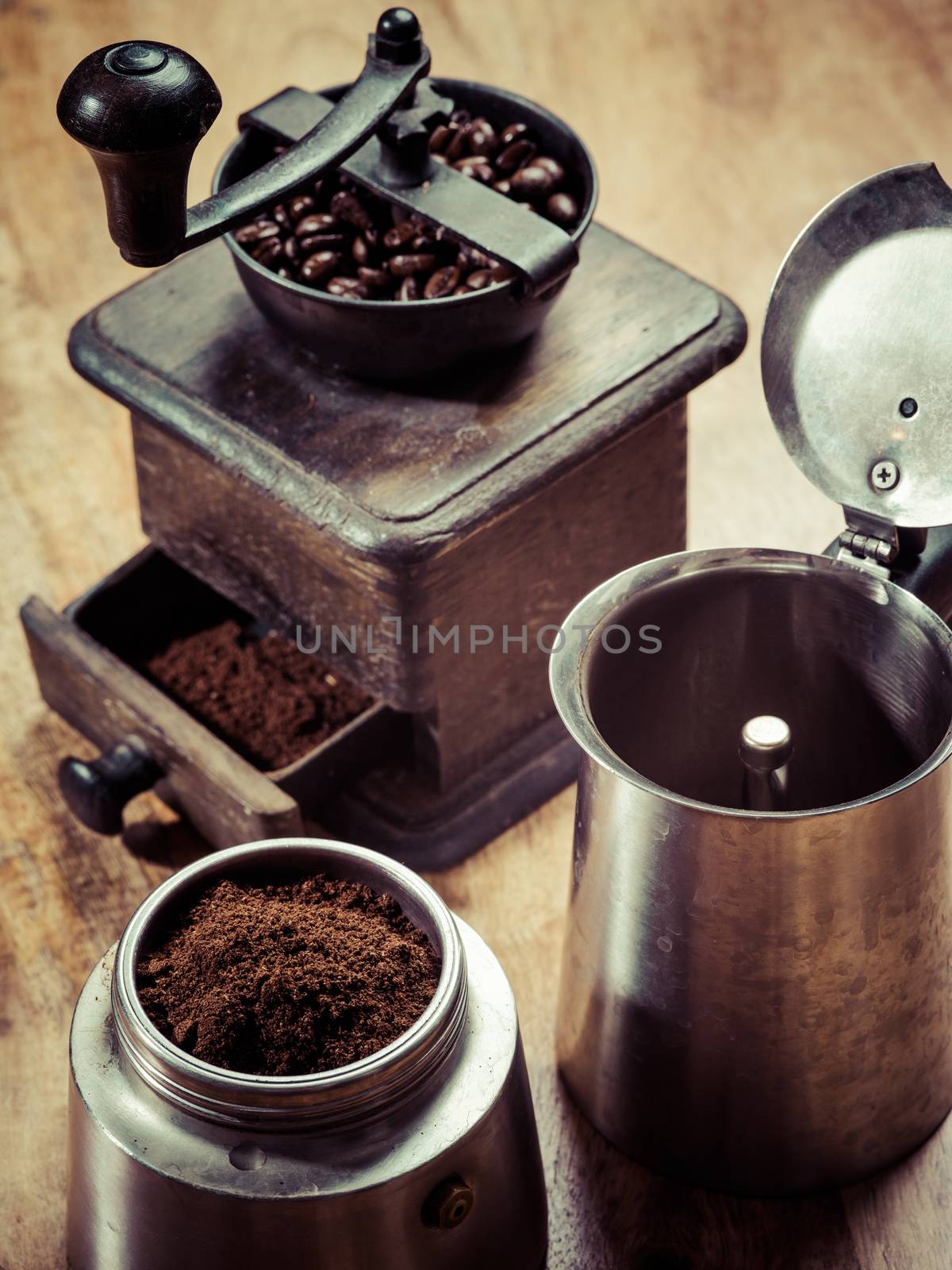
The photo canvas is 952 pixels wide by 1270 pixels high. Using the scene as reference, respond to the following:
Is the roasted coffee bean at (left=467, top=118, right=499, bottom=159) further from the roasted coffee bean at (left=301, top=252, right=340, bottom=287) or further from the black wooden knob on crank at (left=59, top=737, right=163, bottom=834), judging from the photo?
the black wooden knob on crank at (left=59, top=737, right=163, bottom=834)

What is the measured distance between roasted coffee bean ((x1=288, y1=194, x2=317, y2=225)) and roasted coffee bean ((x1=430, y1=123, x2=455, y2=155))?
0.35 feet

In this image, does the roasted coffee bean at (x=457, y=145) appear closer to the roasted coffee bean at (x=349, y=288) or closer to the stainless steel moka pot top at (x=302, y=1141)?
the roasted coffee bean at (x=349, y=288)

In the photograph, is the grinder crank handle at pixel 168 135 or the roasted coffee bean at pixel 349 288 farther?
the roasted coffee bean at pixel 349 288

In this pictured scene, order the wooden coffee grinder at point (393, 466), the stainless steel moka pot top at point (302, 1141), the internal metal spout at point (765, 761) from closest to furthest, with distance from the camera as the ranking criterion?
1. the stainless steel moka pot top at point (302, 1141)
2. the internal metal spout at point (765, 761)
3. the wooden coffee grinder at point (393, 466)

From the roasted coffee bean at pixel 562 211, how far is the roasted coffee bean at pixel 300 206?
180 mm

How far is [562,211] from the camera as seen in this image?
135cm

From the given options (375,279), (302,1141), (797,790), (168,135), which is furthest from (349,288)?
(302,1141)

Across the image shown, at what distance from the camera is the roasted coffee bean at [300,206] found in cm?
137

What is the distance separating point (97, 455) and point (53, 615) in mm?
332

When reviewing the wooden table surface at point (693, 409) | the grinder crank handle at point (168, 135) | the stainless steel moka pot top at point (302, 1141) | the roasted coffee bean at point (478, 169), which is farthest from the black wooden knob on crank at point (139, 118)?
the wooden table surface at point (693, 409)

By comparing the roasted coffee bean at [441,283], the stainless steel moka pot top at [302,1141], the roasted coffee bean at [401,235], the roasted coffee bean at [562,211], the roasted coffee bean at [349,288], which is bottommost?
the stainless steel moka pot top at [302,1141]

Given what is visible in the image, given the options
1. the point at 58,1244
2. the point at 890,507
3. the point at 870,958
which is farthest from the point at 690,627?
the point at 58,1244

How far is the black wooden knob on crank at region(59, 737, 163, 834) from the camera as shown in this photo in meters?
1.38

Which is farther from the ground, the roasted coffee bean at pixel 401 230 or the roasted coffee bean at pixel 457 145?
the roasted coffee bean at pixel 457 145
